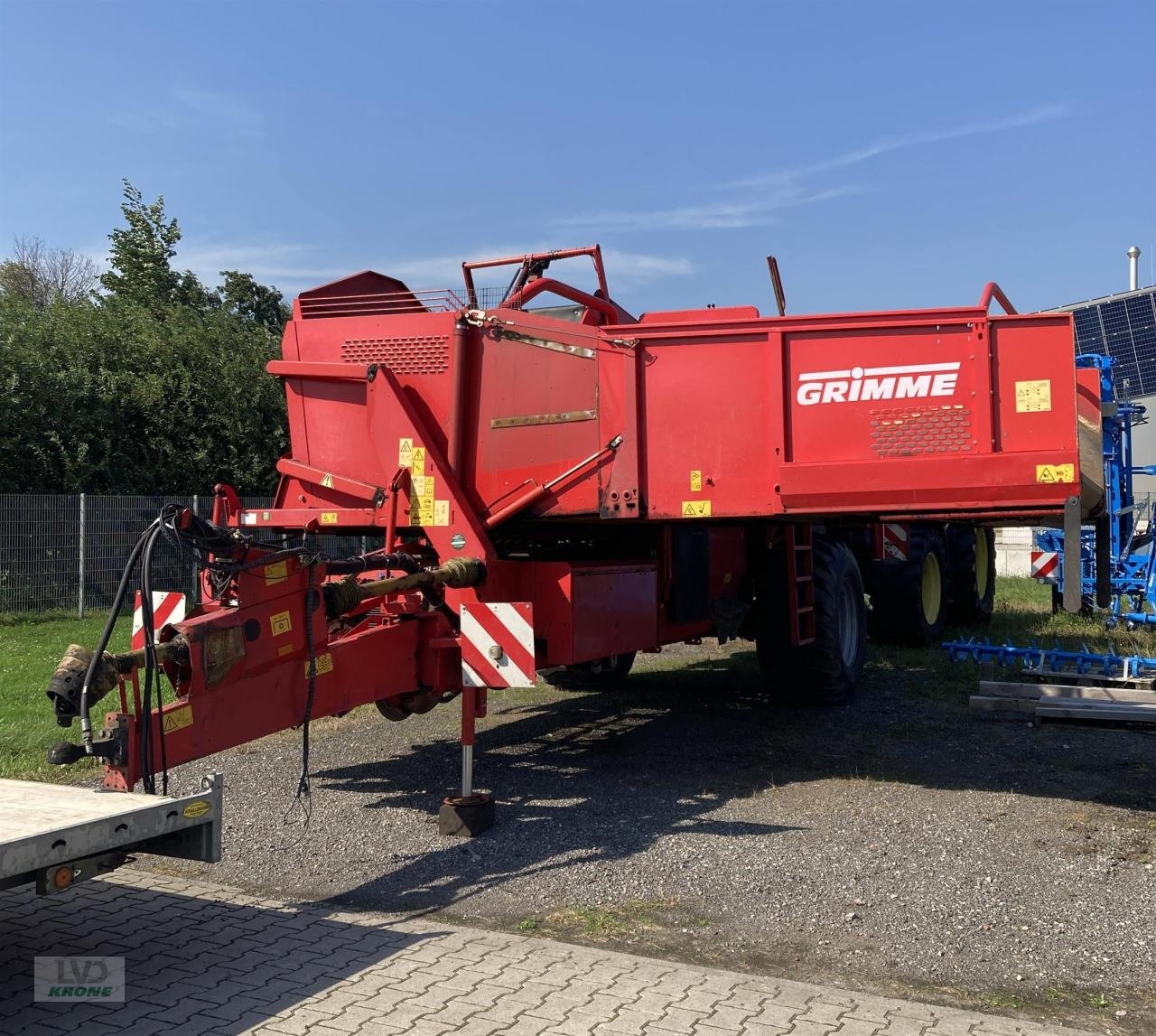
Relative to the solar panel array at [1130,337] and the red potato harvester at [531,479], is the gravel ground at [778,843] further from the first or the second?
the solar panel array at [1130,337]

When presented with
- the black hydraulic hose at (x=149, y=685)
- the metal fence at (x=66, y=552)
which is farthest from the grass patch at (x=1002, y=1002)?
the metal fence at (x=66, y=552)

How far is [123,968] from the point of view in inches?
158

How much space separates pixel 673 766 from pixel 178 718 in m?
3.36

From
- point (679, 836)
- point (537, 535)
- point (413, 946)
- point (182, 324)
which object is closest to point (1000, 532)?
point (182, 324)

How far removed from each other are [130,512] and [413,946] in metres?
13.3

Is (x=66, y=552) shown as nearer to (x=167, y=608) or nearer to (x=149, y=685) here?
(x=167, y=608)

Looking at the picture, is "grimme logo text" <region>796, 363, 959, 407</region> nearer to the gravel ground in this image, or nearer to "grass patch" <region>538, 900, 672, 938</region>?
the gravel ground

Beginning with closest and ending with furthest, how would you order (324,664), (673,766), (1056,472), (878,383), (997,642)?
(1056,472)
(324,664)
(878,383)
(673,766)
(997,642)

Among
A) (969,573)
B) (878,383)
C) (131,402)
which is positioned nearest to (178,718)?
(878,383)

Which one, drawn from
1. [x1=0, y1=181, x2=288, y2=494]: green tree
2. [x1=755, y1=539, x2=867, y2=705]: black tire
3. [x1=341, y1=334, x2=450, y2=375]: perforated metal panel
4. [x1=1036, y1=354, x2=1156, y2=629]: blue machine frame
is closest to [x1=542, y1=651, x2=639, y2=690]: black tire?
[x1=755, y1=539, x2=867, y2=705]: black tire

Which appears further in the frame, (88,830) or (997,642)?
(997,642)

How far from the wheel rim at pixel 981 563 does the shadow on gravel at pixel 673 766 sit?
5048mm

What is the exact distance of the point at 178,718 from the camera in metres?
4.73

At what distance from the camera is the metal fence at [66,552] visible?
14.6 metres
